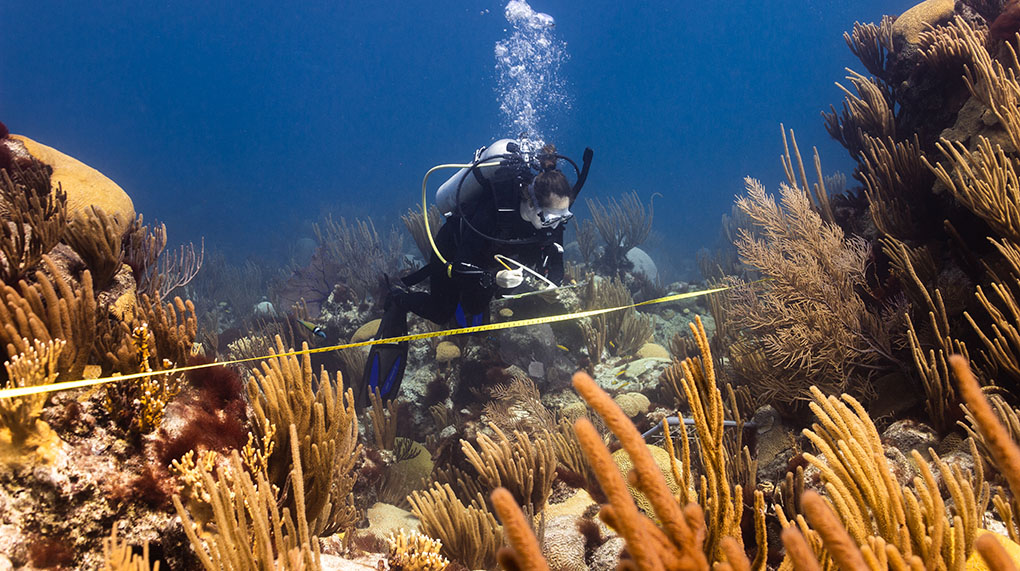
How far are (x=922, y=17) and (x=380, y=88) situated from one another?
110m

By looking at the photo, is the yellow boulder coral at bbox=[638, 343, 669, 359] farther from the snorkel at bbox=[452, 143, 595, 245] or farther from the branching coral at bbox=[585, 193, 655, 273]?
the snorkel at bbox=[452, 143, 595, 245]

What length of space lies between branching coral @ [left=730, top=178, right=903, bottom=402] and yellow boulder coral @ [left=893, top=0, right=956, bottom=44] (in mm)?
3379

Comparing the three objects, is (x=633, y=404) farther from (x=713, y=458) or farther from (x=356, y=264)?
(x=356, y=264)

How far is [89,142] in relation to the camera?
78188 millimetres

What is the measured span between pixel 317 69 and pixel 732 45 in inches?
3561

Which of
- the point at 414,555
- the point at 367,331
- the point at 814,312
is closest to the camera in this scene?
the point at 414,555

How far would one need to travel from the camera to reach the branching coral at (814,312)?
136 inches

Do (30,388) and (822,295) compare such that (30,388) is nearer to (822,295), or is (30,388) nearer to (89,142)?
(822,295)

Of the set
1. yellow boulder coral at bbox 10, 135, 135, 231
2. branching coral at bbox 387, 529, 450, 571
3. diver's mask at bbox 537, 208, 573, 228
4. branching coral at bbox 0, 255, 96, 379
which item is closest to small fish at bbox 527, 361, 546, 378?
diver's mask at bbox 537, 208, 573, 228

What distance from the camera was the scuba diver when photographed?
484cm

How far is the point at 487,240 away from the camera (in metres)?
5.20

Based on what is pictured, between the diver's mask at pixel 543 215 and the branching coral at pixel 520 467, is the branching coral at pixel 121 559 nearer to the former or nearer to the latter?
the branching coral at pixel 520 467

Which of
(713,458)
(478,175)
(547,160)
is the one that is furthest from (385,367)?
(713,458)

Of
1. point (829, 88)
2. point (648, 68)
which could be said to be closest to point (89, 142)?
point (648, 68)
